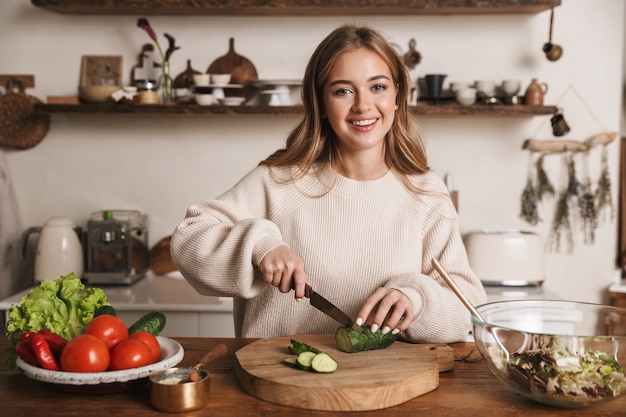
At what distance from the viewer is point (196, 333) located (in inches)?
126

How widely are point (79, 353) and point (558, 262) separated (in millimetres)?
2789

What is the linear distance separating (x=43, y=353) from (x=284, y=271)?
54 cm

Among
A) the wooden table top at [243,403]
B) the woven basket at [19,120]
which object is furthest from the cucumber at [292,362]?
the woven basket at [19,120]

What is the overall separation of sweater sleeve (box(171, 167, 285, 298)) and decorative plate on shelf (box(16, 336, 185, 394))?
42 cm

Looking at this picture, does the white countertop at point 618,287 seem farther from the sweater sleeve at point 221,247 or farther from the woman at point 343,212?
the sweater sleeve at point 221,247

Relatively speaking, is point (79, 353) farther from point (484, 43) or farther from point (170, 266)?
point (484, 43)

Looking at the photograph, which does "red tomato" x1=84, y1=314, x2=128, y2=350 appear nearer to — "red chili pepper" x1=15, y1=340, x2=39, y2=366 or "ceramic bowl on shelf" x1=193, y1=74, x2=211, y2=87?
"red chili pepper" x1=15, y1=340, x2=39, y2=366

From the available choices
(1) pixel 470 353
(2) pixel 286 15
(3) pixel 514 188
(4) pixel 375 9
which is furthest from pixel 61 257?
(1) pixel 470 353

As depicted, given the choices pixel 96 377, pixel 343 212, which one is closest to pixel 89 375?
pixel 96 377

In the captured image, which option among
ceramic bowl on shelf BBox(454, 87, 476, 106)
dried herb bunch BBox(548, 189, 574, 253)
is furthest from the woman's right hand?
dried herb bunch BBox(548, 189, 574, 253)

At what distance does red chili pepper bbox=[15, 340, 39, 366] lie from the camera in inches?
55.1

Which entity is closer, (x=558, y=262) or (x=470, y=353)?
(x=470, y=353)

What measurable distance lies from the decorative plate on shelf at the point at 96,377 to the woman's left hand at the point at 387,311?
1.44 feet

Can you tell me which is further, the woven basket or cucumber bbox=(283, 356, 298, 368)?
the woven basket
